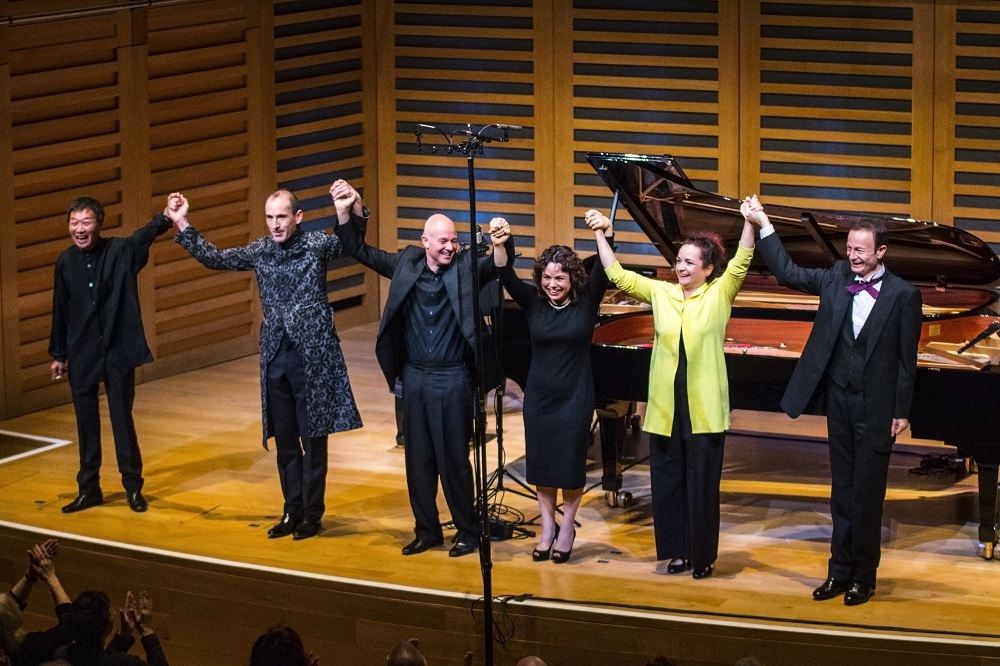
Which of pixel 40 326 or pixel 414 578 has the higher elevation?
pixel 40 326

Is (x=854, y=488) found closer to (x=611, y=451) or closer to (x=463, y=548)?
(x=611, y=451)

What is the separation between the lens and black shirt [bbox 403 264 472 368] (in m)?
6.15

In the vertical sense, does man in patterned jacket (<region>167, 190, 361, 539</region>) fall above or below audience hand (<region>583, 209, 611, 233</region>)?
below

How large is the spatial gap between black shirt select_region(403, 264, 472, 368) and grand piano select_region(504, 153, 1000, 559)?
2.26ft

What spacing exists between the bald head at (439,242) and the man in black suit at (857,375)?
1.18 metres

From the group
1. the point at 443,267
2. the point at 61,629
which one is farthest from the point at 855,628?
the point at 61,629

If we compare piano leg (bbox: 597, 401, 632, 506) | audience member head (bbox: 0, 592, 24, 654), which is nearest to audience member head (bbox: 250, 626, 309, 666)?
audience member head (bbox: 0, 592, 24, 654)

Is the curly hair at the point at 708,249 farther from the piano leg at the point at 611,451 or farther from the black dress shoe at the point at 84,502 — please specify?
the black dress shoe at the point at 84,502

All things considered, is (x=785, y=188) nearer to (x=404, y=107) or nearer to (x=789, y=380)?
(x=404, y=107)

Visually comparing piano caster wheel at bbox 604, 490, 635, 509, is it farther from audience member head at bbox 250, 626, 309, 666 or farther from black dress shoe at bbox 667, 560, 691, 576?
audience member head at bbox 250, 626, 309, 666

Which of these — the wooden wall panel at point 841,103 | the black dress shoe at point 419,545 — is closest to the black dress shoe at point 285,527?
the black dress shoe at point 419,545

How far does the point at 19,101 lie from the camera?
27.1ft

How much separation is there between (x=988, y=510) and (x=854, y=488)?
2.50ft

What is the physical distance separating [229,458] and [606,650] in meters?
2.77
